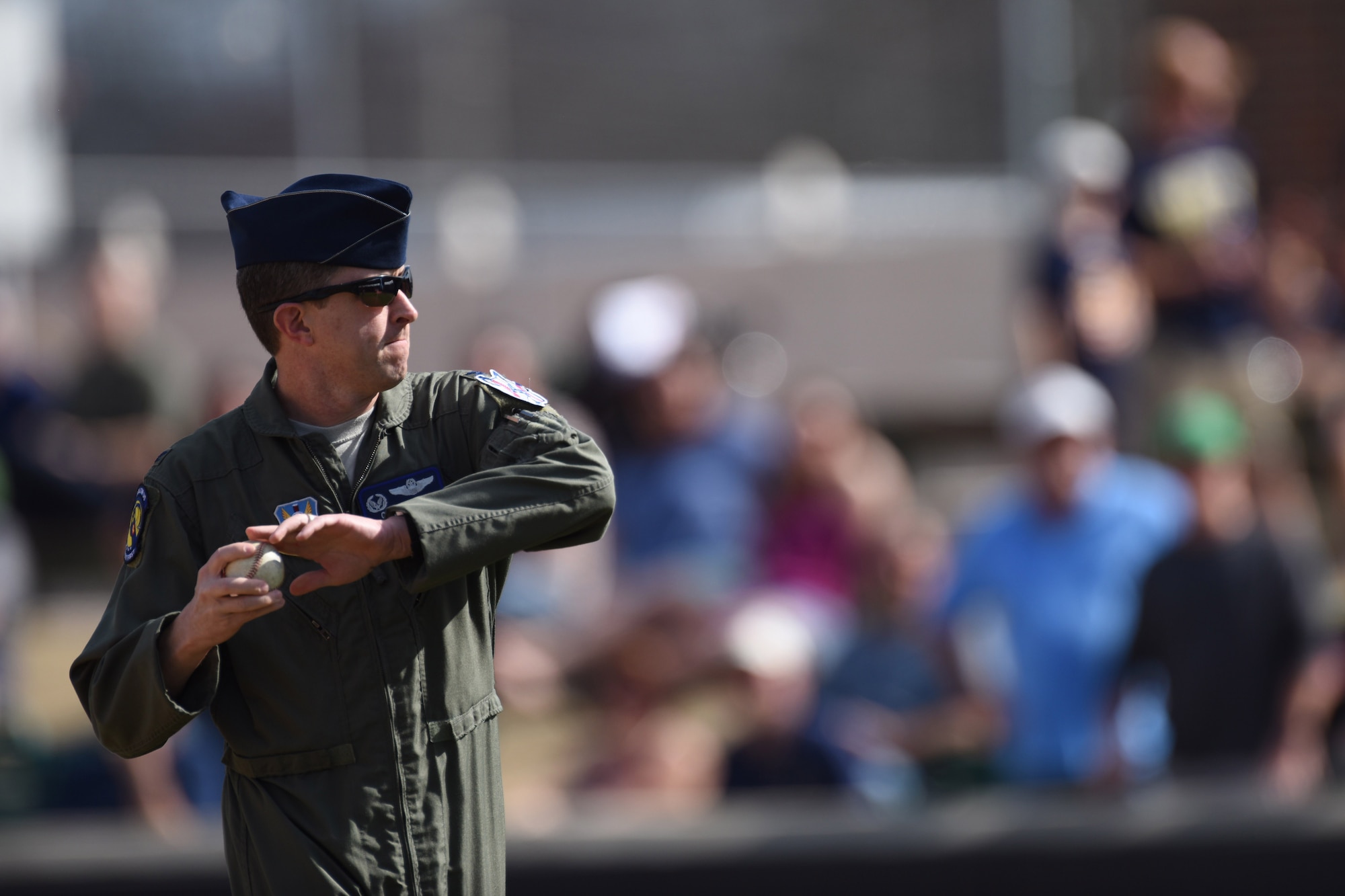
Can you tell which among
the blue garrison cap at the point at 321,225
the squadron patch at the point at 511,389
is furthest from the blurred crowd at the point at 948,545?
the blue garrison cap at the point at 321,225

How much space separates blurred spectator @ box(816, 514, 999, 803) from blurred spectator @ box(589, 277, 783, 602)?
58 centimetres

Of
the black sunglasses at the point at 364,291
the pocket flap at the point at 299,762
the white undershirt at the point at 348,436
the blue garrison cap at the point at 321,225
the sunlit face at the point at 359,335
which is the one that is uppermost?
the blue garrison cap at the point at 321,225

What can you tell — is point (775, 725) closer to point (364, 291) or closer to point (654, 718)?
point (654, 718)

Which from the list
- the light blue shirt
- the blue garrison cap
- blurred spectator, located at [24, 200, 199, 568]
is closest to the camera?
the blue garrison cap

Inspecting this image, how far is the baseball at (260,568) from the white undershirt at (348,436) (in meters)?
0.25

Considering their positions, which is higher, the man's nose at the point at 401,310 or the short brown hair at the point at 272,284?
the short brown hair at the point at 272,284

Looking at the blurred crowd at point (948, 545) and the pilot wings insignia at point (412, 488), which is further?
the blurred crowd at point (948, 545)

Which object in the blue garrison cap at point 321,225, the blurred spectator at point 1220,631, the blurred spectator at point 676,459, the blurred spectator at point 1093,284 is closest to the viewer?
the blue garrison cap at point 321,225

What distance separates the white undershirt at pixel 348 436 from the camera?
2.07 meters

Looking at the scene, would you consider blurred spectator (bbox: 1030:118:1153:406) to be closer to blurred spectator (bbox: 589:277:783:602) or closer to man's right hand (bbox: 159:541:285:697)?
blurred spectator (bbox: 589:277:783:602)

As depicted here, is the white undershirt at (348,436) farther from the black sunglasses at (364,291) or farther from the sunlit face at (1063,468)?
the sunlit face at (1063,468)

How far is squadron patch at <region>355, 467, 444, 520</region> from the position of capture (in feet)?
6.71

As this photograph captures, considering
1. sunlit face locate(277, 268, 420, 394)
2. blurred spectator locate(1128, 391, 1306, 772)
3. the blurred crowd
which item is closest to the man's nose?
sunlit face locate(277, 268, 420, 394)

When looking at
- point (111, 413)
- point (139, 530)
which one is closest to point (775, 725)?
point (111, 413)
